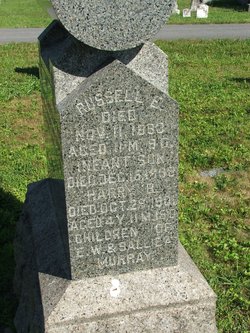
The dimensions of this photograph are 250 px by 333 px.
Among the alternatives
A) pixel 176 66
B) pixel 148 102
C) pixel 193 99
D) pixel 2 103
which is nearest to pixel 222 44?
pixel 176 66

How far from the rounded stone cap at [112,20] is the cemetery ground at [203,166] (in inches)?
80.6

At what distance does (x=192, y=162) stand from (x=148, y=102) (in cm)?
356

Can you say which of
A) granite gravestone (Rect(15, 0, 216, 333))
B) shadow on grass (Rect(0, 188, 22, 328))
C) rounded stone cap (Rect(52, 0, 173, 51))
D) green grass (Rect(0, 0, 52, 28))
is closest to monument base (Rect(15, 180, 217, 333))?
granite gravestone (Rect(15, 0, 216, 333))

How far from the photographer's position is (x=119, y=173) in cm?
262

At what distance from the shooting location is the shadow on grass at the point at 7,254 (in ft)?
12.1

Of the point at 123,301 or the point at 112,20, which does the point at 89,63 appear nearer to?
the point at 112,20

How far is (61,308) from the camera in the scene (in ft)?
8.61

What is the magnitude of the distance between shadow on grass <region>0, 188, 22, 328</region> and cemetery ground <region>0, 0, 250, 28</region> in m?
11.6

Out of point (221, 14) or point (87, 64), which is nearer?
point (87, 64)

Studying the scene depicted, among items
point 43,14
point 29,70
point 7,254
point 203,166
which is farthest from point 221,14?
point 7,254

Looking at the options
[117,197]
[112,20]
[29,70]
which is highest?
[112,20]

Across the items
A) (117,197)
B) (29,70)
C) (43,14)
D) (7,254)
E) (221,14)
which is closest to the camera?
(117,197)

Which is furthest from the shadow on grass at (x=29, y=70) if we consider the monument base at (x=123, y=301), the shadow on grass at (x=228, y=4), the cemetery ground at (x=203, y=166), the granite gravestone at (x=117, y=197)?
the shadow on grass at (x=228, y=4)

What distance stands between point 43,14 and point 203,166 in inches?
686
